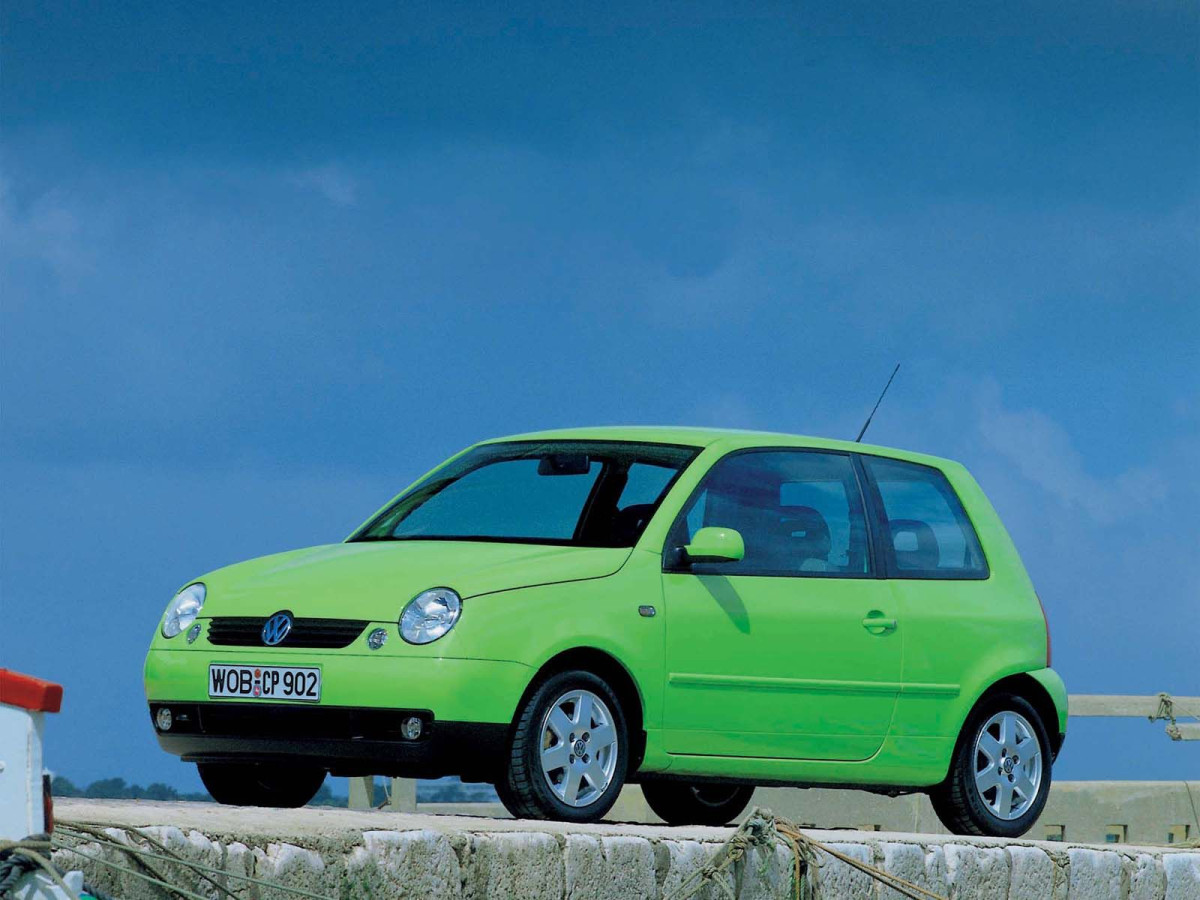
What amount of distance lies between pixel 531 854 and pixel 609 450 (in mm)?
3039

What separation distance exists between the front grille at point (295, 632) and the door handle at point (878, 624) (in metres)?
2.82

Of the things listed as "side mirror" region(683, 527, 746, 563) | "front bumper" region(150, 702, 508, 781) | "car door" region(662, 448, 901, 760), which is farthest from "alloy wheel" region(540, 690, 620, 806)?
"side mirror" region(683, 527, 746, 563)

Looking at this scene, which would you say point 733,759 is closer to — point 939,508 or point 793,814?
point 939,508

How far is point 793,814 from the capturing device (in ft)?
52.3

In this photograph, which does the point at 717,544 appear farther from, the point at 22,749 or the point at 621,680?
the point at 22,749

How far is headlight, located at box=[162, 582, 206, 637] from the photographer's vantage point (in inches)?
348

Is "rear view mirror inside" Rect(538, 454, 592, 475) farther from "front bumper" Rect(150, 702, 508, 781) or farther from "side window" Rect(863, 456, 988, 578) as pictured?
"front bumper" Rect(150, 702, 508, 781)

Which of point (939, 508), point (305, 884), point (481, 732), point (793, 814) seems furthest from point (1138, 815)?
point (305, 884)

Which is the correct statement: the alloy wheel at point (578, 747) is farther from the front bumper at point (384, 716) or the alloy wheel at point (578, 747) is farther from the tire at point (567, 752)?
the front bumper at point (384, 716)

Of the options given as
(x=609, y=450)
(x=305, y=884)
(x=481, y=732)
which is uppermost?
(x=609, y=450)

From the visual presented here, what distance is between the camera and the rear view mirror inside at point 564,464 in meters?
9.84

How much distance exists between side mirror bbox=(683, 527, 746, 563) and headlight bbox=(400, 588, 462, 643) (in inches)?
49.8

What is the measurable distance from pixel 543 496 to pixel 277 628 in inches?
70.3

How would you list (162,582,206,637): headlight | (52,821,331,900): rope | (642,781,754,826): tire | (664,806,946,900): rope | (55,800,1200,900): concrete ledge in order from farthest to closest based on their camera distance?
(642,781,754,826): tire
(162,582,206,637): headlight
(664,806,946,900): rope
(55,800,1200,900): concrete ledge
(52,821,331,900): rope
